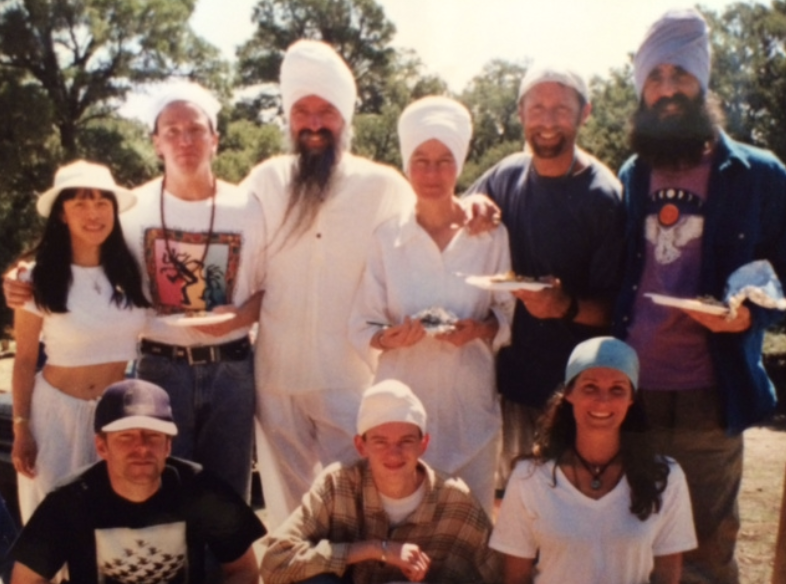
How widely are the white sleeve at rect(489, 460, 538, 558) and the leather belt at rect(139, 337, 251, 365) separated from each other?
4.54 feet

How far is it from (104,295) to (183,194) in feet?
1.82

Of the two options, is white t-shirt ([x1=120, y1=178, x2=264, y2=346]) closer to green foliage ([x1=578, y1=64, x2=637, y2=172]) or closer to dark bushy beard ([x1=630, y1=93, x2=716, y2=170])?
dark bushy beard ([x1=630, y1=93, x2=716, y2=170])

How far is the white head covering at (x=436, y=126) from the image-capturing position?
4031 millimetres

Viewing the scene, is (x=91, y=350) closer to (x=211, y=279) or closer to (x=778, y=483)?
(x=211, y=279)

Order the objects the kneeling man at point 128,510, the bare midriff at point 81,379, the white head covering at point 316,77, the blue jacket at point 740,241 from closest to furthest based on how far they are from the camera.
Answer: the kneeling man at point 128,510, the blue jacket at point 740,241, the bare midriff at point 81,379, the white head covering at point 316,77

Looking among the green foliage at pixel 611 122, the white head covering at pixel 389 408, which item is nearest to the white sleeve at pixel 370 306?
the white head covering at pixel 389 408

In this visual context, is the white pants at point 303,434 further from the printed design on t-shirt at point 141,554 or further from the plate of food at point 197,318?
the printed design on t-shirt at point 141,554

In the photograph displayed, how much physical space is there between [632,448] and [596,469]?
0.15 m

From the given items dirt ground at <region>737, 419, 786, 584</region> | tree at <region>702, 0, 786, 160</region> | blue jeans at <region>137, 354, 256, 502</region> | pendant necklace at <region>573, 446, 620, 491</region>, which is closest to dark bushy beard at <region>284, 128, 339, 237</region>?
blue jeans at <region>137, 354, 256, 502</region>

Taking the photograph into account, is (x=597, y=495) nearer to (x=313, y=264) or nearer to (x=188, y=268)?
(x=313, y=264)

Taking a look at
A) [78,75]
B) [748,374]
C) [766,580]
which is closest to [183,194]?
[748,374]

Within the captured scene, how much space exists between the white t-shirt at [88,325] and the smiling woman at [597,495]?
1.73 meters

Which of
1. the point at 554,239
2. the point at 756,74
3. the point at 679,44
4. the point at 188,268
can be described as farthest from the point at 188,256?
the point at 756,74

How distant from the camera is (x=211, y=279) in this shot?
4.15 metres
